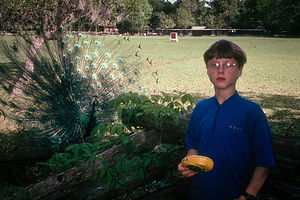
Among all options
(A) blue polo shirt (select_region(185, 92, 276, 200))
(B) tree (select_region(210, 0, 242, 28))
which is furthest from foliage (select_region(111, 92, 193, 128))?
(B) tree (select_region(210, 0, 242, 28))

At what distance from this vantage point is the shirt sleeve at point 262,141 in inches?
53.4

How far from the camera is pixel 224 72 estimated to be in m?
1.39

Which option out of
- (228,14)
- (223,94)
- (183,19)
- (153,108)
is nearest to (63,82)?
(153,108)

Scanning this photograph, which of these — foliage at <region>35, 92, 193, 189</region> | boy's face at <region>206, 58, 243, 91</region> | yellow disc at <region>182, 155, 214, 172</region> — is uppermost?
boy's face at <region>206, 58, 243, 91</region>

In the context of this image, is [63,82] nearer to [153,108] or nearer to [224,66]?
[153,108]

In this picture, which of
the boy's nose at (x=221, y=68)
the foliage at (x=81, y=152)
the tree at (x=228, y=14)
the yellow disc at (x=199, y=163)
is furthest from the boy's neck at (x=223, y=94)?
the tree at (x=228, y=14)

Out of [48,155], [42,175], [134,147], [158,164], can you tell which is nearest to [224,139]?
[134,147]

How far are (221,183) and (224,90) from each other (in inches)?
19.8

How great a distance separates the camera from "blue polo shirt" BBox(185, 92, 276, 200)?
1.37m

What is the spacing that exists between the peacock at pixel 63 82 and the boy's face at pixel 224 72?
2.32m

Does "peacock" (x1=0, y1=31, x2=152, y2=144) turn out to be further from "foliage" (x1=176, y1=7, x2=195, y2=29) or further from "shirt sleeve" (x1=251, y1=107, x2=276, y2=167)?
"foliage" (x1=176, y1=7, x2=195, y2=29)

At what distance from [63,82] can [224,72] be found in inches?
106

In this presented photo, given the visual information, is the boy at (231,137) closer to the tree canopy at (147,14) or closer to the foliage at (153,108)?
the foliage at (153,108)

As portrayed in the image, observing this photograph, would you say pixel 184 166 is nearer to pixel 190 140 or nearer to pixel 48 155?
pixel 190 140
